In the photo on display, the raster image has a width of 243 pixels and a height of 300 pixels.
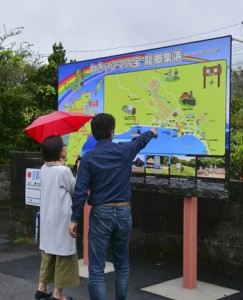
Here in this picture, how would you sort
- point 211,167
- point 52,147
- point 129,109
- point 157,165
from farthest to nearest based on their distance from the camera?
point 129,109, point 157,165, point 211,167, point 52,147

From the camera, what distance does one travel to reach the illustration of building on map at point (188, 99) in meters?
4.90

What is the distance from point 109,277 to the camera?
5.57m

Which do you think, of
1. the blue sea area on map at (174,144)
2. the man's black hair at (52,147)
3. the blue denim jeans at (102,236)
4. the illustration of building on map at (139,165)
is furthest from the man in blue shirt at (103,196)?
the illustration of building on map at (139,165)

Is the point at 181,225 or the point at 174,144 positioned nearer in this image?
the point at 174,144

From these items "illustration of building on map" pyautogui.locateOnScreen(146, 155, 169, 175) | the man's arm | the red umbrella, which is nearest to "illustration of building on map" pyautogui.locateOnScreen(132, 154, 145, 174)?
"illustration of building on map" pyautogui.locateOnScreen(146, 155, 169, 175)

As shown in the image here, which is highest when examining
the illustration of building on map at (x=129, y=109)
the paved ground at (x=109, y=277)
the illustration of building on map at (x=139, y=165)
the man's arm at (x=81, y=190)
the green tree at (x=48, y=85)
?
the green tree at (x=48, y=85)

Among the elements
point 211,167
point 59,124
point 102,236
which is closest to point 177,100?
point 211,167

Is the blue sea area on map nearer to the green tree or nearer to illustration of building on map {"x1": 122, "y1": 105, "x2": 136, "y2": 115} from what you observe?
illustration of building on map {"x1": 122, "y1": 105, "x2": 136, "y2": 115}

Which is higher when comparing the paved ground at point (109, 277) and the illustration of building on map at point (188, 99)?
the illustration of building on map at point (188, 99)

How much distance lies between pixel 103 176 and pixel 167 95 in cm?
159

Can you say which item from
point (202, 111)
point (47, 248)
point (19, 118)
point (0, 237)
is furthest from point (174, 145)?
point (19, 118)

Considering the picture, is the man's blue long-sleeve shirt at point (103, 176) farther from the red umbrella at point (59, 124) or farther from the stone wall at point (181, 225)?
the red umbrella at point (59, 124)

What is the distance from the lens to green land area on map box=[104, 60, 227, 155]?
15.4 ft

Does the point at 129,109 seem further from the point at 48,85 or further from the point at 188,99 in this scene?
the point at 48,85
